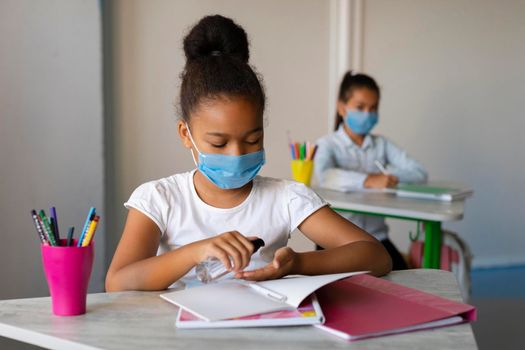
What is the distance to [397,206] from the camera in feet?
8.13

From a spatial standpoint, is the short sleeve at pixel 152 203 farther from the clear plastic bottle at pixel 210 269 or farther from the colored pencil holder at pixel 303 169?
the colored pencil holder at pixel 303 169

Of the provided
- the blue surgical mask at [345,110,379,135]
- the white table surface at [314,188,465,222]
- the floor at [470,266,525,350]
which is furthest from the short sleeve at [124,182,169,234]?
the floor at [470,266,525,350]

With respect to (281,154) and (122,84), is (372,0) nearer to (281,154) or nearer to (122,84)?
(281,154)

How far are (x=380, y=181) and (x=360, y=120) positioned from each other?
42 cm

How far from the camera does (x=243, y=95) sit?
1.45 m

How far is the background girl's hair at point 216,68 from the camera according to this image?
146 cm

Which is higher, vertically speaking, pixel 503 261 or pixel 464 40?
pixel 464 40

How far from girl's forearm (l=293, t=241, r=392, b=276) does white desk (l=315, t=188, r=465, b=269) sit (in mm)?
974

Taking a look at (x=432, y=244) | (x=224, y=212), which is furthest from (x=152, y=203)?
(x=432, y=244)

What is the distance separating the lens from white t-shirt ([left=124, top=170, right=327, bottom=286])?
1499mm

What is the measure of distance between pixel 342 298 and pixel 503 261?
3.91 meters

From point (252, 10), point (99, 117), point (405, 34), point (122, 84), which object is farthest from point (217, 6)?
point (405, 34)

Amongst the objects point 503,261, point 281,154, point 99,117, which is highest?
point 99,117

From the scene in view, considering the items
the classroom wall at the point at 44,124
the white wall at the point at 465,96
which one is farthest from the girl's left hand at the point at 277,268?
the white wall at the point at 465,96
